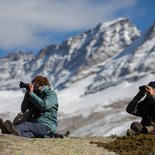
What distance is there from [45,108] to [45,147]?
1993 millimetres

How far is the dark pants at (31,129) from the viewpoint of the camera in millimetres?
20688

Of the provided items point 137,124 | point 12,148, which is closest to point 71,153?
point 12,148

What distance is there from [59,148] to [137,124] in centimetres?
466

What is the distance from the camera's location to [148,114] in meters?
22.5

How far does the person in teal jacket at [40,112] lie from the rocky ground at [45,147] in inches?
21.0

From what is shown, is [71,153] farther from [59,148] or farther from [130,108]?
[130,108]

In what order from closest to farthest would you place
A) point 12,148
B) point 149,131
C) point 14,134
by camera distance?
point 12,148 → point 14,134 → point 149,131

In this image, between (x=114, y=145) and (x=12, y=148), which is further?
(x=114, y=145)

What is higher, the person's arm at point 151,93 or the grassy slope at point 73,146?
the person's arm at point 151,93

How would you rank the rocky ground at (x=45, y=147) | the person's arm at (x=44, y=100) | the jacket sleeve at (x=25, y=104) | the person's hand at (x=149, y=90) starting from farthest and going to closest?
the person's hand at (x=149, y=90), the jacket sleeve at (x=25, y=104), the person's arm at (x=44, y=100), the rocky ground at (x=45, y=147)

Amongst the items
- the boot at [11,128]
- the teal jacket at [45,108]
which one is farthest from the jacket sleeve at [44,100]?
the boot at [11,128]

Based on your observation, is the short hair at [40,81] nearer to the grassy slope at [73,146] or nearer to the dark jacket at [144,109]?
the grassy slope at [73,146]

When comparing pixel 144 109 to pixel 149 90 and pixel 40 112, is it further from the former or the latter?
pixel 40 112

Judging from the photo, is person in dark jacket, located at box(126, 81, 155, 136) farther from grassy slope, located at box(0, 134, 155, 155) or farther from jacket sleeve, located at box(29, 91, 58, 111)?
jacket sleeve, located at box(29, 91, 58, 111)
